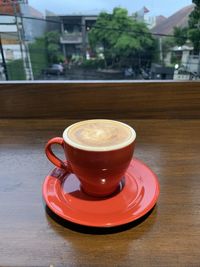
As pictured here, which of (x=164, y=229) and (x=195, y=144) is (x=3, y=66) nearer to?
(x=195, y=144)

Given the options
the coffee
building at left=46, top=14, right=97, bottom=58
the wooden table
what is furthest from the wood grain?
building at left=46, top=14, right=97, bottom=58

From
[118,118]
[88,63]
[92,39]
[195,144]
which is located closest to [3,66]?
[118,118]

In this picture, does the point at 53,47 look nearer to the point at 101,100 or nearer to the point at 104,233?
the point at 101,100

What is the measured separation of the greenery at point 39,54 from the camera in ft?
13.3

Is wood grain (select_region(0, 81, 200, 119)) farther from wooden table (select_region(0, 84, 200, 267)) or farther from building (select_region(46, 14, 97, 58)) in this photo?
building (select_region(46, 14, 97, 58))

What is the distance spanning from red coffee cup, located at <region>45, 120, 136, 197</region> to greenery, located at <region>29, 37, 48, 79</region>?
154 inches

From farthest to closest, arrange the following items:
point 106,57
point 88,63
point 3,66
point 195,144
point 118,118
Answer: point 106,57 < point 88,63 < point 3,66 < point 118,118 < point 195,144

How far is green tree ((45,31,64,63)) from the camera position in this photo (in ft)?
14.8

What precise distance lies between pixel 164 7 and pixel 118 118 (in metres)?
1.56

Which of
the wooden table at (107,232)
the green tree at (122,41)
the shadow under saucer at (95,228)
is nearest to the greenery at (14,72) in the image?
the wooden table at (107,232)

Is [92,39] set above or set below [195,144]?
above

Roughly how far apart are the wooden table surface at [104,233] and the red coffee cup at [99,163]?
49 millimetres

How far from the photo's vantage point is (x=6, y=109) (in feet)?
1.88

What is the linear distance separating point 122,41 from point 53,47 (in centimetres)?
151
